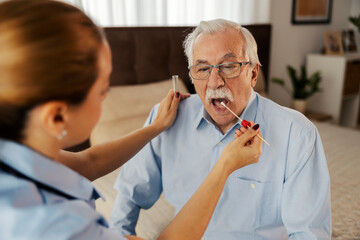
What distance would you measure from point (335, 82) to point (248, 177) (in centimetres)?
329

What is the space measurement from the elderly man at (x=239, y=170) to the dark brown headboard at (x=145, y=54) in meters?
1.36

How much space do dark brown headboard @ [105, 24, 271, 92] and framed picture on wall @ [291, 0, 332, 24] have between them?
1.78 m

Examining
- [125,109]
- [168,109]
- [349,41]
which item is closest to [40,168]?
[168,109]

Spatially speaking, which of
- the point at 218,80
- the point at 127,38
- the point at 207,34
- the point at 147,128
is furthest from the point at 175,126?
the point at 127,38

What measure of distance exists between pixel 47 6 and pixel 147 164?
0.94m

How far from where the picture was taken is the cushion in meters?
2.12

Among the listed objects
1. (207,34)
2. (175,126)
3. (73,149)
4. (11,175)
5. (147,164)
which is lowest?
(73,149)

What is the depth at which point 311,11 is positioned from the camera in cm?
408

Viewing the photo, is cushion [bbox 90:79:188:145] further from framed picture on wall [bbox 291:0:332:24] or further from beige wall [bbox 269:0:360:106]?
framed picture on wall [bbox 291:0:332:24]

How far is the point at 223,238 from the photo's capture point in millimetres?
1195

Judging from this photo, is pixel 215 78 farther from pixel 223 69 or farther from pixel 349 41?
pixel 349 41

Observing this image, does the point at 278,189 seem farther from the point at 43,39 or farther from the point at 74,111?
the point at 43,39

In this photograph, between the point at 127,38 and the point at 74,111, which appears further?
the point at 127,38

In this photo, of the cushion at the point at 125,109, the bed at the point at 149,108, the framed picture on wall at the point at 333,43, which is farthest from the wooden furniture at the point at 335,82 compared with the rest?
the cushion at the point at 125,109
